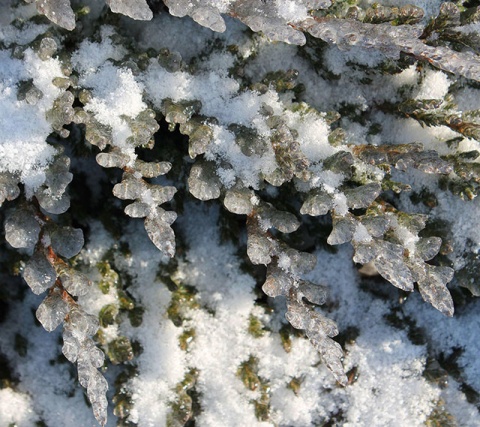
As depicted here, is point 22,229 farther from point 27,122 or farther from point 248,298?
point 248,298

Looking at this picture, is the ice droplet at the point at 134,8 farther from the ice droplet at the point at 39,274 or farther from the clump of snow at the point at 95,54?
the ice droplet at the point at 39,274

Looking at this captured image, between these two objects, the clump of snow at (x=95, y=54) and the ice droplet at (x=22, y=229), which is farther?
the clump of snow at (x=95, y=54)

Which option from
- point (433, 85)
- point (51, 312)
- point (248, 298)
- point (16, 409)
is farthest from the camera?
point (16, 409)

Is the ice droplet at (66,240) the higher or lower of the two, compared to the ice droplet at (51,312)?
higher

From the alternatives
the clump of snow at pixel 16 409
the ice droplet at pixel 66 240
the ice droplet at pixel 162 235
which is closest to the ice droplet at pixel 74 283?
the ice droplet at pixel 66 240

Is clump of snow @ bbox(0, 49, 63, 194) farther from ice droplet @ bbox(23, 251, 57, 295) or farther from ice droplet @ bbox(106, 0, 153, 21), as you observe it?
ice droplet @ bbox(106, 0, 153, 21)

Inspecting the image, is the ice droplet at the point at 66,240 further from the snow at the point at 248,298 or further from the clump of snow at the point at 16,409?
the clump of snow at the point at 16,409

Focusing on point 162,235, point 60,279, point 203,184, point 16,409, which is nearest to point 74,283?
point 60,279

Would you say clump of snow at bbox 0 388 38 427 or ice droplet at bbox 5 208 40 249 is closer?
ice droplet at bbox 5 208 40 249

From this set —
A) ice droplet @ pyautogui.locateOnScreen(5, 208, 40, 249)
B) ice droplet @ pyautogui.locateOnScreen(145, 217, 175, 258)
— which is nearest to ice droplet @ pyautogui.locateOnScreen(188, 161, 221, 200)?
ice droplet @ pyautogui.locateOnScreen(145, 217, 175, 258)

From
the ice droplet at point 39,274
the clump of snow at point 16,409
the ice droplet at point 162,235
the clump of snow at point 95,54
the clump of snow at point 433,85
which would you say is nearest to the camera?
the ice droplet at point 162,235

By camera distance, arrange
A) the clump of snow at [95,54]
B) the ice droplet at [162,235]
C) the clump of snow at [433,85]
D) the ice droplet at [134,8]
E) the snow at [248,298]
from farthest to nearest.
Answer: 1. the clump of snow at [433,85]
2. the snow at [248,298]
3. the clump of snow at [95,54]
4. the ice droplet at [162,235]
5. the ice droplet at [134,8]

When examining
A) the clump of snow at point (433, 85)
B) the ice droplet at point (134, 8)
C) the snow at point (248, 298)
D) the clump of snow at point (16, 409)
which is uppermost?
the ice droplet at point (134, 8)

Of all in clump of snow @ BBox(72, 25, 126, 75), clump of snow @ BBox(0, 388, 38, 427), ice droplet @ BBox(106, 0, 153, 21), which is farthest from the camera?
clump of snow @ BBox(0, 388, 38, 427)
